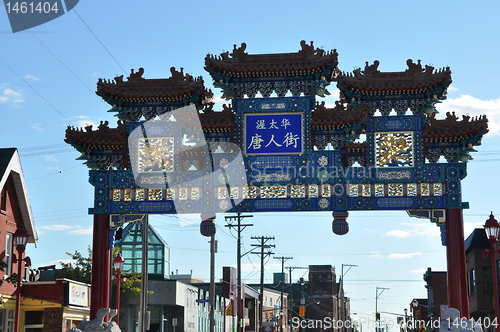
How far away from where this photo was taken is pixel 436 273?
6291 cm

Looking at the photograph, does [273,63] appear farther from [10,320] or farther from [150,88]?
[10,320]

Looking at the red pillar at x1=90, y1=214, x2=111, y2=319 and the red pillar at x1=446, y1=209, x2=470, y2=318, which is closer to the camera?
the red pillar at x1=446, y1=209, x2=470, y2=318

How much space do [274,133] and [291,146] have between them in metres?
0.65

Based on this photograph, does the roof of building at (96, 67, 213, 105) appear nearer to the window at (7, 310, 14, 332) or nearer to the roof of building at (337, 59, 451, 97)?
the roof of building at (337, 59, 451, 97)

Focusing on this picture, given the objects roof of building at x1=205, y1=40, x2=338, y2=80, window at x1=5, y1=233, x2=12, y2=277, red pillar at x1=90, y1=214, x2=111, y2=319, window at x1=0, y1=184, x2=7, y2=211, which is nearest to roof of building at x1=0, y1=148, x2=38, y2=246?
window at x1=0, y1=184, x2=7, y2=211

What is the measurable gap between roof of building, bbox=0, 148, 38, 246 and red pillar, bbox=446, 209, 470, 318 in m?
16.4

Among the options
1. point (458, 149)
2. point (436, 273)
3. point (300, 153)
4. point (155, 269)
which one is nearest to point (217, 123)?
point (300, 153)

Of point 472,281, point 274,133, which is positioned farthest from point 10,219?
point 472,281

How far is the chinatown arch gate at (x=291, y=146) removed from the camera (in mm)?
20094

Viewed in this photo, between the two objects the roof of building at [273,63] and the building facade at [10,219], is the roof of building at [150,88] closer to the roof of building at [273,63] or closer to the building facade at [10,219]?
the roof of building at [273,63]

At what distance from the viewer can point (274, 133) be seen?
20453mm

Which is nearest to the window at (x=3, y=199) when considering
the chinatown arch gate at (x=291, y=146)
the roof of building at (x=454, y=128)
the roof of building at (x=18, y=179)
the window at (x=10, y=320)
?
the roof of building at (x=18, y=179)

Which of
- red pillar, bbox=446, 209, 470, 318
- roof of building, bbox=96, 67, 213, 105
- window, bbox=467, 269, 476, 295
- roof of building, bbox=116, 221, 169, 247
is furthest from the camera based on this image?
roof of building, bbox=116, 221, 169, 247

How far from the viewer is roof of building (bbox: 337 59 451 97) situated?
19.9m
